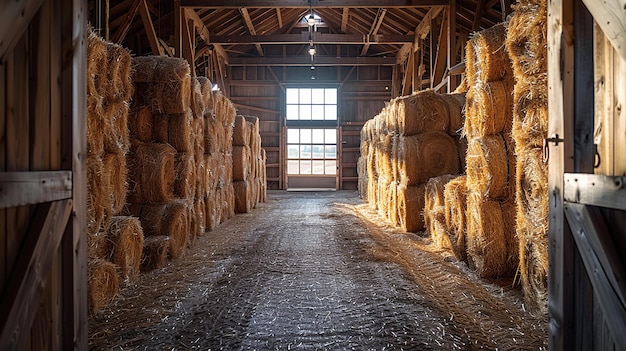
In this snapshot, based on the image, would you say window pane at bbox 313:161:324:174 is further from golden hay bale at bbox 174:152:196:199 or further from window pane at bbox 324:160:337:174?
golden hay bale at bbox 174:152:196:199

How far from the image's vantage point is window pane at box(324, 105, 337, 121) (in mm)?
20728

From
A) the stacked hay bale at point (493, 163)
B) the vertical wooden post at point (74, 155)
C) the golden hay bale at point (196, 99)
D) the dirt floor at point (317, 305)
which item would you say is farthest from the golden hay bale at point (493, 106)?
the golden hay bale at point (196, 99)

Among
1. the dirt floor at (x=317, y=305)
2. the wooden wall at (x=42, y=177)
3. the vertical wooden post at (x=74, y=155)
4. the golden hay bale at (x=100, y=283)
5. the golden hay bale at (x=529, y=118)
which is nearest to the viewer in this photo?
the wooden wall at (x=42, y=177)

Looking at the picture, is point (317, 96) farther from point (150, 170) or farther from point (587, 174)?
point (587, 174)

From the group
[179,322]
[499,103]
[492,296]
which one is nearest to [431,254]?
[492,296]

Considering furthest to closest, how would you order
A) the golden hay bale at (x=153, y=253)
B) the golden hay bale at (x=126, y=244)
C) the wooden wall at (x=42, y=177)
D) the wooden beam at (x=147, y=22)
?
1. the wooden beam at (x=147, y=22)
2. the golden hay bale at (x=153, y=253)
3. the golden hay bale at (x=126, y=244)
4. the wooden wall at (x=42, y=177)

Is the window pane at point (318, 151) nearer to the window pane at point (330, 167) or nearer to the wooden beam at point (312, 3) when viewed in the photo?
the window pane at point (330, 167)

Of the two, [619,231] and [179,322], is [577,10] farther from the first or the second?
[179,322]

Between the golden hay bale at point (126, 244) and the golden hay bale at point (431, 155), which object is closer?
the golden hay bale at point (126, 244)

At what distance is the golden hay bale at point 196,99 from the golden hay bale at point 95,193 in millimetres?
3216

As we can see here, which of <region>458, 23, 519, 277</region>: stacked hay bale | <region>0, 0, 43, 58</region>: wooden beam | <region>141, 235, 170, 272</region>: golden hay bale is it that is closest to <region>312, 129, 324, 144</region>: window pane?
<region>141, 235, 170, 272</region>: golden hay bale

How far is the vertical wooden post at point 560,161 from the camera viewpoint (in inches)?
87.7

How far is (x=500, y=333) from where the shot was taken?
10.5ft

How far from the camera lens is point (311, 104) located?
20.9 m
